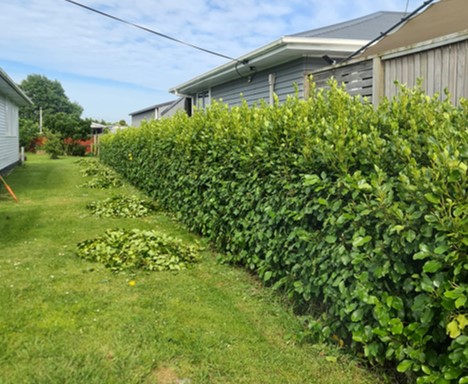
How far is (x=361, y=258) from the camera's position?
2424mm

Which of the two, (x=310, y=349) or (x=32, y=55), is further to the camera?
(x=32, y=55)

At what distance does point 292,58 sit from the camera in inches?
331

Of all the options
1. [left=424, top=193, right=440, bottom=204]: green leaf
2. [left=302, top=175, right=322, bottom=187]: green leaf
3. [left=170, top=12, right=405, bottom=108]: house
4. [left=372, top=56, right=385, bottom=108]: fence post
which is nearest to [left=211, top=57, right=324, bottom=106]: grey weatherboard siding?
[left=170, top=12, right=405, bottom=108]: house

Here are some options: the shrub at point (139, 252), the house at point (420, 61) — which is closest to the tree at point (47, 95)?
the house at point (420, 61)

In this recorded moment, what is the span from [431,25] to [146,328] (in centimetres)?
604

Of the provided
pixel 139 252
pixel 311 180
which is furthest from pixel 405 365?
pixel 139 252

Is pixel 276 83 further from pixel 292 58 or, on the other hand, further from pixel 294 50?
pixel 294 50

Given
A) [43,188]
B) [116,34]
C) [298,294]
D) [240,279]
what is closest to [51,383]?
[298,294]

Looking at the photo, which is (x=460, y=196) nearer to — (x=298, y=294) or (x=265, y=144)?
(x=298, y=294)

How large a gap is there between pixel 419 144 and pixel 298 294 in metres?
1.60

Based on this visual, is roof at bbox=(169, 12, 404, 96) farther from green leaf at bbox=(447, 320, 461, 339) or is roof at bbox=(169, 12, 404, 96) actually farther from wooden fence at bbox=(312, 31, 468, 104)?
green leaf at bbox=(447, 320, 461, 339)

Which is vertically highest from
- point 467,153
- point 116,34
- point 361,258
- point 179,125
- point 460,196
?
point 116,34

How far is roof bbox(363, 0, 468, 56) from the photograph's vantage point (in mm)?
5891

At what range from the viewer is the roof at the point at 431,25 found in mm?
5891
